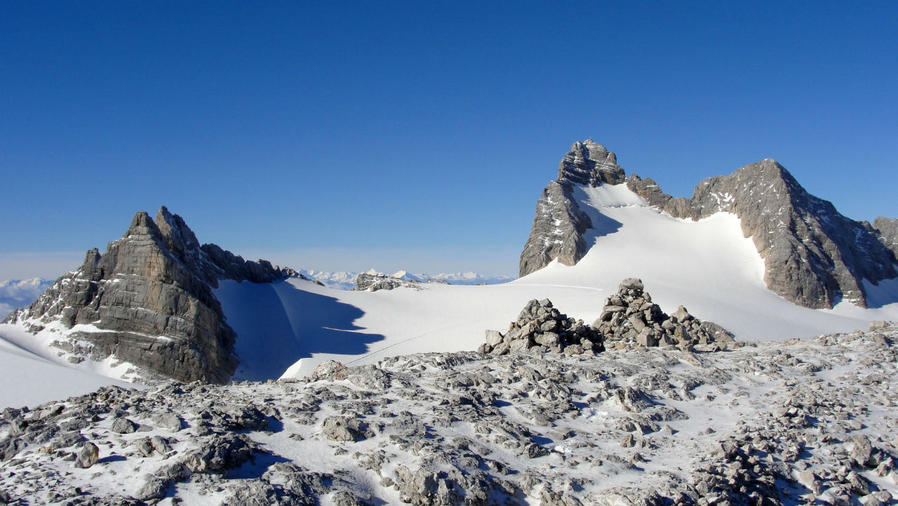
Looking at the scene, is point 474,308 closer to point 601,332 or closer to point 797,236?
point 601,332

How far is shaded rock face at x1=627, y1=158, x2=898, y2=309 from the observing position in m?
48.1

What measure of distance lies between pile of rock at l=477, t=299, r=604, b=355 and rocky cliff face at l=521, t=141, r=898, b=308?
41.8 meters

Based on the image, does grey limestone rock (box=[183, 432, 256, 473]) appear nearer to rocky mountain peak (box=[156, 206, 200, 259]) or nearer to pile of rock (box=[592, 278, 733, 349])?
pile of rock (box=[592, 278, 733, 349])

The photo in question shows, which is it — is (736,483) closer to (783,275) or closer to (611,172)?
(783,275)

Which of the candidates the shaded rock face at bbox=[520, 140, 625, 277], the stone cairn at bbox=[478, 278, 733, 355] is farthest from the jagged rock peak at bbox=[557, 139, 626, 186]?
the stone cairn at bbox=[478, 278, 733, 355]

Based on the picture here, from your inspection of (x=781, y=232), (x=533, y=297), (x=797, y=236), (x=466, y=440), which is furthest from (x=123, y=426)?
(x=797, y=236)

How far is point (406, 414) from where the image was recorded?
7715 millimetres

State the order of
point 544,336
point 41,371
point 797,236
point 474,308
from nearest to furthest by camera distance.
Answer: point 544,336, point 41,371, point 474,308, point 797,236

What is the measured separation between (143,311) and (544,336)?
27.0 m

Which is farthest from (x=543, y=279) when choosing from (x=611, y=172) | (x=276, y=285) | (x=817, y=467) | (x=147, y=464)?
(x=147, y=464)

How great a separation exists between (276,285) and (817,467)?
161 feet

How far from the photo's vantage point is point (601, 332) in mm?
17906

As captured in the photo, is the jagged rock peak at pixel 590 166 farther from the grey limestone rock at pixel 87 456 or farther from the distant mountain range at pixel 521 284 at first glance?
the grey limestone rock at pixel 87 456

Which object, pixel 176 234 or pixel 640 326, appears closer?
pixel 640 326
